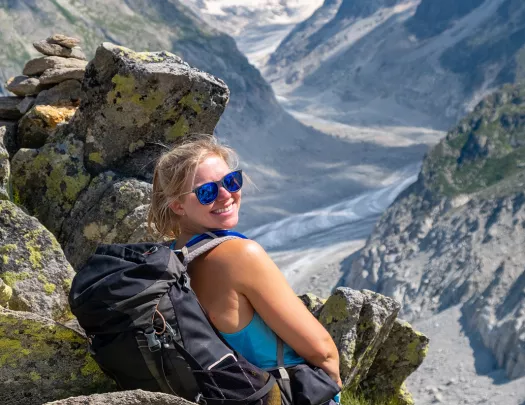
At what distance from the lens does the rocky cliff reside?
108 meters

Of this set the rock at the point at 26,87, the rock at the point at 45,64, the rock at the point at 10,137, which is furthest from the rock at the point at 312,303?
the rock at the point at 45,64

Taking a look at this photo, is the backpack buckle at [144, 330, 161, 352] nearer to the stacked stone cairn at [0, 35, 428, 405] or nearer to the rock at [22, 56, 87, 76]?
the stacked stone cairn at [0, 35, 428, 405]

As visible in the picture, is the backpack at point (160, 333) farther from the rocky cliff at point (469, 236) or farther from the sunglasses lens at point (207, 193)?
the rocky cliff at point (469, 236)

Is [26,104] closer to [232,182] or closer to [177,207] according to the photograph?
[177,207]

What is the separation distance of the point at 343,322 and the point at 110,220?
3397 mm

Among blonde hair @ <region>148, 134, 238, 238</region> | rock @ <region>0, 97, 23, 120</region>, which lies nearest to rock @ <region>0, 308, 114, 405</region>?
blonde hair @ <region>148, 134, 238, 238</region>

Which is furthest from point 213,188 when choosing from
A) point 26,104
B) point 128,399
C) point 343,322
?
point 26,104

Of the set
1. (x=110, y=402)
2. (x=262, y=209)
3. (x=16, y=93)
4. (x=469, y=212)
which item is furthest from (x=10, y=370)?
(x=262, y=209)

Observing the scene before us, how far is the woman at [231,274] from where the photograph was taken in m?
5.60

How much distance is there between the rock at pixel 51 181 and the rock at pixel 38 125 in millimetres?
1196

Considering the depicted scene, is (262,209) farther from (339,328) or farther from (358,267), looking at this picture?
(339,328)

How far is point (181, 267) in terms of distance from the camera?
5.59 m

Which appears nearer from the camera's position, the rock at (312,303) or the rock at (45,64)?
the rock at (312,303)

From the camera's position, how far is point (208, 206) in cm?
623
